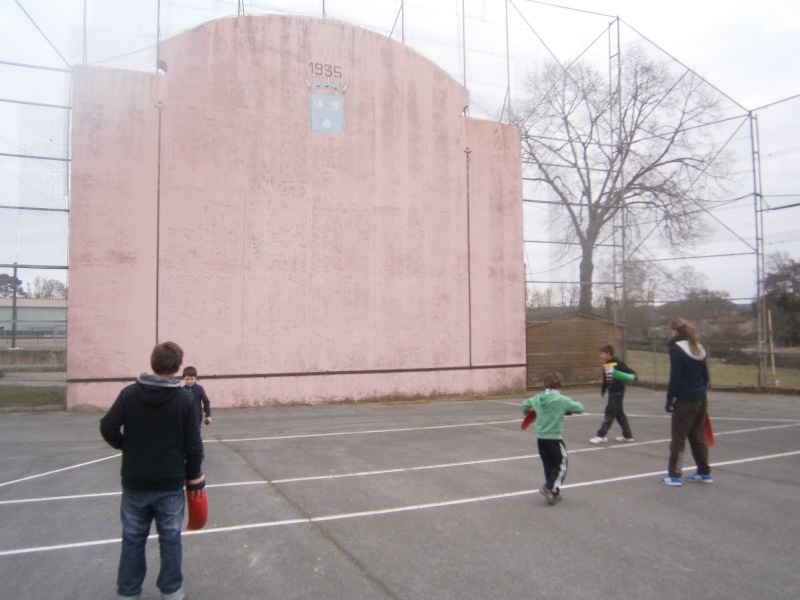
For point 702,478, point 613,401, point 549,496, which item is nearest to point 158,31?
point 613,401

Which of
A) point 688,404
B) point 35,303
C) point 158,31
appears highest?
point 158,31

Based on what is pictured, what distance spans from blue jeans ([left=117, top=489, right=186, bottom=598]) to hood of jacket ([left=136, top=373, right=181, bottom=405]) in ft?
1.92

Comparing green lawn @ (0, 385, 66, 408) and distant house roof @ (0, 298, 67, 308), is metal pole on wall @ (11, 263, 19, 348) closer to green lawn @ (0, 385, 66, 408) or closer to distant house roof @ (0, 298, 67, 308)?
distant house roof @ (0, 298, 67, 308)

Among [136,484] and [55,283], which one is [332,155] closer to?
[55,283]

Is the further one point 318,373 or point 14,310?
point 318,373

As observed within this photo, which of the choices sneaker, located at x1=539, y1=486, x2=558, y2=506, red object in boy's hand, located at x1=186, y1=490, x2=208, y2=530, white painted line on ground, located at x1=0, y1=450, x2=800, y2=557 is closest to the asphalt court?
white painted line on ground, located at x1=0, y1=450, x2=800, y2=557

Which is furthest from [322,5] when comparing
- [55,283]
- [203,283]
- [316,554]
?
[316,554]

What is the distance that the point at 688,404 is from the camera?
23.4 ft

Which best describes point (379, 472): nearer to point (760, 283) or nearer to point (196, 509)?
point (196, 509)

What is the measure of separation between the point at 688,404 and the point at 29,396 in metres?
14.4

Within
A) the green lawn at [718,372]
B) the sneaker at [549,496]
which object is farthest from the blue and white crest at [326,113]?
the green lawn at [718,372]

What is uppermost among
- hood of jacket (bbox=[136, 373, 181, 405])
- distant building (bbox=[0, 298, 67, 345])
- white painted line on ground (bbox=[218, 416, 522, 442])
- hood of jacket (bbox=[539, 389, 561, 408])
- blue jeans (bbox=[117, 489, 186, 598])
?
distant building (bbox=[0, 298, 67, 345])

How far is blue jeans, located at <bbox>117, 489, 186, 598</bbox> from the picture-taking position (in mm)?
3822

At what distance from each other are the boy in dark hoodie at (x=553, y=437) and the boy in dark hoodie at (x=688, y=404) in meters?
1.53
